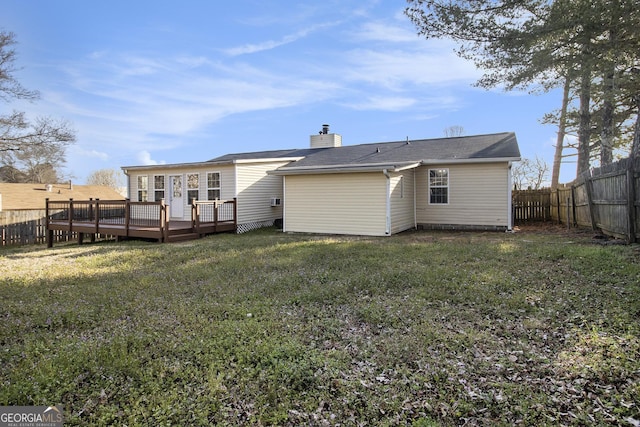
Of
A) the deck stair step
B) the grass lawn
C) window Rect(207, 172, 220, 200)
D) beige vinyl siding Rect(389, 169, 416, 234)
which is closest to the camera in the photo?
the grass lawn

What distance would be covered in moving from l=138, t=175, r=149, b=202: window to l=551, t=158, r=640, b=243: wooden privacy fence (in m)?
16.8

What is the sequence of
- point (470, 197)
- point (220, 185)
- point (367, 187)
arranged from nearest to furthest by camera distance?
point (367, 187)
point (470, 197)
point (220, 185)

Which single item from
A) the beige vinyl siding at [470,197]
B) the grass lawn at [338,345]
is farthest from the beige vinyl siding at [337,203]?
the grass lawn at [338,345]

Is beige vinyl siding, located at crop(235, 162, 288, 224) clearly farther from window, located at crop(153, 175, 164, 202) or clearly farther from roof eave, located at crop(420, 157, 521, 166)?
roof eave, located at crop(420, 157, 521, 166)

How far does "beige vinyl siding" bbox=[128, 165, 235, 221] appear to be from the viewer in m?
14.5

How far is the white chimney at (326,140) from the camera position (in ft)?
63.3

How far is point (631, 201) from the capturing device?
7.48 metres

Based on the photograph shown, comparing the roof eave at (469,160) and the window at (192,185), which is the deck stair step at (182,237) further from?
the roof eave at (469,160)

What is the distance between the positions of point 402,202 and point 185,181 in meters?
9.21

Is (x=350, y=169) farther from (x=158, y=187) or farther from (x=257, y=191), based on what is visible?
(x=158, y=187)

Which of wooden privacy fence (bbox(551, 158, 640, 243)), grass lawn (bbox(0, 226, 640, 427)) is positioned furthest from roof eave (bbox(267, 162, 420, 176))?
grass lawn (bbox(0, 226, 640, 427))

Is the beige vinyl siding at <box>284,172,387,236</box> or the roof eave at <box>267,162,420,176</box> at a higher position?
the roof eave at <box>267,162,420,176</box>

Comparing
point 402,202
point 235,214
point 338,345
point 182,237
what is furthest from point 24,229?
point 338,345

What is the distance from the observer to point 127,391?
9.45 feet
